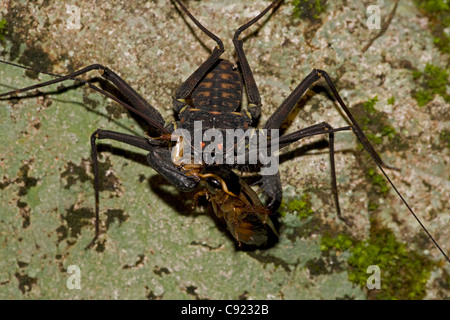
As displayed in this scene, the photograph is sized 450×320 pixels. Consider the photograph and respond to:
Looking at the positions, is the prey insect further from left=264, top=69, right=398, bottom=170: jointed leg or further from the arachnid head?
the arachnid head

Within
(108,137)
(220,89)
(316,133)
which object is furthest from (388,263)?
(108,137)

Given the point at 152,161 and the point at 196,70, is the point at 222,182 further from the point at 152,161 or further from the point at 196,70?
the point at 196,70

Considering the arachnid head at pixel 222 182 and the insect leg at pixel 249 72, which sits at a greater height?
the insect leg at pixel 249 72

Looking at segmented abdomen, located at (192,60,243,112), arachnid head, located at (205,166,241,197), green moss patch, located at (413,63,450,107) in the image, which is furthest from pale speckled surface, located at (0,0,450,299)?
arachnid head, located at (205,166,241,197)

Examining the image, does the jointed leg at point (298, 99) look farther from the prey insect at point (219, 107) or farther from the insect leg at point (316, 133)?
the insect leg at point (316, 133)

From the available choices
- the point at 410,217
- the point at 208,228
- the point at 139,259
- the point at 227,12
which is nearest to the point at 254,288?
the point at 208,228

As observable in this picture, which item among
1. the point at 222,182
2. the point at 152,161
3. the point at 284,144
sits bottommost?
the point at 222,182

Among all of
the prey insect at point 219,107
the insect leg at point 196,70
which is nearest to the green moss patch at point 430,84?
the prey insect at point 219,107
